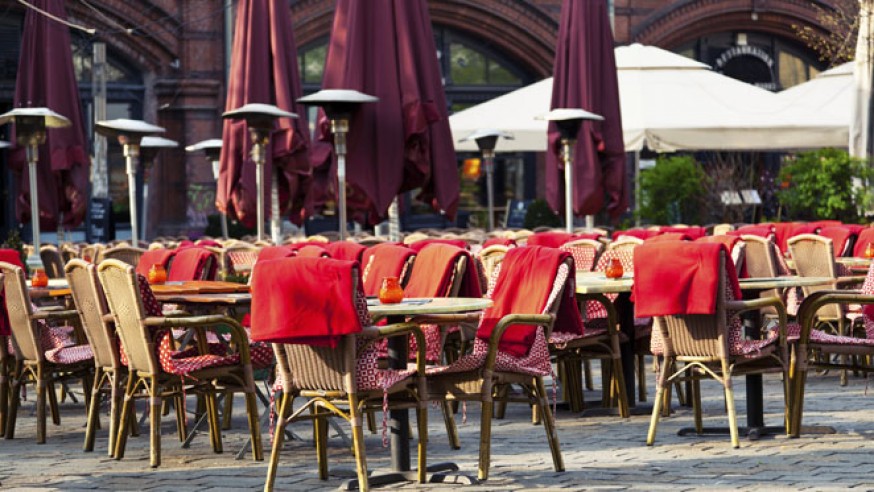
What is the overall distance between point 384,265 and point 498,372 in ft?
6.09

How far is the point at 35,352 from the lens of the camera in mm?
8969

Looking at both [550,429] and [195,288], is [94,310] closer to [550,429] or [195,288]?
[195,288]

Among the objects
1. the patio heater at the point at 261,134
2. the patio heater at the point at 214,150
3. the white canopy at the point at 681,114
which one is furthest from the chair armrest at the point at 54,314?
the patio heater at the point at 214,150

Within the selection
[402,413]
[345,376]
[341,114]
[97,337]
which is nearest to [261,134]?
[341,114]

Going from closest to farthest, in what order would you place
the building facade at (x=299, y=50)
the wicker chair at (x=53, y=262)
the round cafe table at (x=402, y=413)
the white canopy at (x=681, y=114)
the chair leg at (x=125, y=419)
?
the round cafe table at (x=402, y=413) < the chair leg at (x=125, y=419) < the wicker chair at (x=53, y=262) < the white canopy at (x=681, y=114) < the building facade at (x=299, y=50)

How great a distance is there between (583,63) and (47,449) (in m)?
8.69

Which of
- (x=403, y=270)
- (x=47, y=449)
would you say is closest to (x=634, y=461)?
(x=403, y=270)

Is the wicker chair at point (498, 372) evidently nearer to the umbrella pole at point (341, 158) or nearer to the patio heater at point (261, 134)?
the umbrella pole at point (341, 158)

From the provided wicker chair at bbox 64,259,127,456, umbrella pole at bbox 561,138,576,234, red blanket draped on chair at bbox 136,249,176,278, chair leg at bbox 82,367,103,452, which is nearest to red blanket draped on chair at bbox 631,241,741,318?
wicker chair at bbox 64,259,127,456

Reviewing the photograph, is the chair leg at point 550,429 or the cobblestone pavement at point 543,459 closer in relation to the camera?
the cobblestone pavement at point 543,459

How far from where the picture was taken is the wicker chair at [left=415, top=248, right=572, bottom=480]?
Result: 23.0 ft

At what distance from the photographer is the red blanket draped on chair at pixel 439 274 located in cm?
830

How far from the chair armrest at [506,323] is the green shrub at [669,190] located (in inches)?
439

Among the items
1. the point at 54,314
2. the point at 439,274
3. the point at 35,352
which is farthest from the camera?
the point at 54,314
